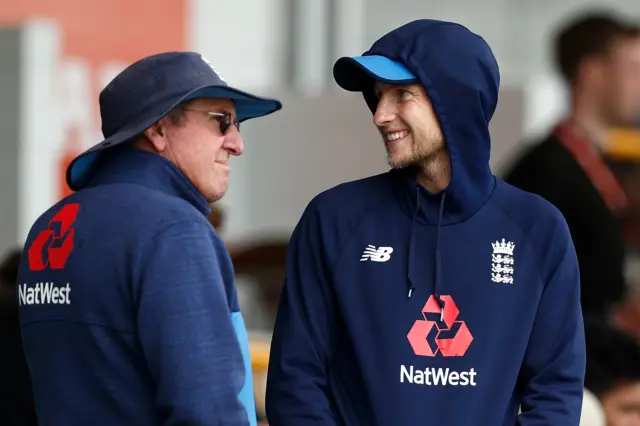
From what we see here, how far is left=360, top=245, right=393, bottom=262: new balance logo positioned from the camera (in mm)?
2547

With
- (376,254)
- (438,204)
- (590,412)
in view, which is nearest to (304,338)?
(376,254)

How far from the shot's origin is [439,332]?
2500 mm

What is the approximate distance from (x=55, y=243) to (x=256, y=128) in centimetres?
517

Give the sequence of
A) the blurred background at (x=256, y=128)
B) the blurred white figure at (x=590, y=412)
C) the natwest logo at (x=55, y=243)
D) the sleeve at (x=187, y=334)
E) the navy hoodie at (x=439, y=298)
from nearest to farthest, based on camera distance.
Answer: the sleeve at (x=187, y=334), the natwest logo at (x=55, y=243), the navy hoodie at (x=439, y=298), the blurred white figure at (x=590, y=412), the blurred background at (x=256, y=128)

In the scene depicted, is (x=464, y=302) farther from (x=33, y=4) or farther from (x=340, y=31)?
(x=340, y=31)

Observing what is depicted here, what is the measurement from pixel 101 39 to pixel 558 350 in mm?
4551

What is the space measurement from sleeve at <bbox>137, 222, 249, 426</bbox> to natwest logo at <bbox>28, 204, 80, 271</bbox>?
0.15 meters

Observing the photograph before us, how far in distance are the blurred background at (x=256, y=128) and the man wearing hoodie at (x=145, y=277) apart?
0.94 metres

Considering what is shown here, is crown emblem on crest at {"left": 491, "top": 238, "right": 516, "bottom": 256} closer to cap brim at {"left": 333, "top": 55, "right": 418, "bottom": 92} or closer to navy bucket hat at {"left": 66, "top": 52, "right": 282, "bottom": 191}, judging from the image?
cap brim at {"left": 333, "top": 55, "right": 418, "bottom": 92}

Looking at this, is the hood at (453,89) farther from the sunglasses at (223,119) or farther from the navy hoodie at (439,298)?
the sunglasses at (223,119)

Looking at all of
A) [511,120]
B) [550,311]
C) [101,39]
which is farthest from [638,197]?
[550,311]

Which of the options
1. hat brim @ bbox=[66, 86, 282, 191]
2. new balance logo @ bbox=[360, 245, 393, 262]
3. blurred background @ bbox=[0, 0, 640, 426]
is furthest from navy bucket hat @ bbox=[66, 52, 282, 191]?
blurred background @ bbox=[0, 0, 640, 426]

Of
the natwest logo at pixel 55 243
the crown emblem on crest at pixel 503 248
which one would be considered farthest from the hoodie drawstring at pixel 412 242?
the natwest logo at pixel 55 243

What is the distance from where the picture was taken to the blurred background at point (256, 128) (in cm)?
387
